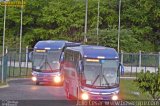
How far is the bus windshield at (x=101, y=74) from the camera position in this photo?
26.0m

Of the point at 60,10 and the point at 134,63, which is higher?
the point at 60,10

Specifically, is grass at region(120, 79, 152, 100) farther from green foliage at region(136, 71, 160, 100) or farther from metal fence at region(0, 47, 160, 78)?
metal fence at region(0, 47, 160, 78)

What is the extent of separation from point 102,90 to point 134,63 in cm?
3551

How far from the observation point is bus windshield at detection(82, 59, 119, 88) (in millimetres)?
26031

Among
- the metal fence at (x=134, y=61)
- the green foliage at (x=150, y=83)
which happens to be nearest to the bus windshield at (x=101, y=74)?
the green foliage at (x=150, y=83)

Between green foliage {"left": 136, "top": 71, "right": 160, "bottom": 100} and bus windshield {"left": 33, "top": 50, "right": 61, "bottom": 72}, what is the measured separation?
17327mm

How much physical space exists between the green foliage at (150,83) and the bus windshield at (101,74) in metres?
4.74

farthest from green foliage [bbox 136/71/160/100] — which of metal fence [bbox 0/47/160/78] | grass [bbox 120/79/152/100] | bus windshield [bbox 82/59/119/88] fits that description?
metal fence [bbox 0/47/160/78]

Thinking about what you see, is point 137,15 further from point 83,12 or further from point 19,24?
point 19,24

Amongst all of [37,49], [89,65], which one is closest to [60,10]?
[37,49]

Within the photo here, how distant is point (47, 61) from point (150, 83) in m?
18.2

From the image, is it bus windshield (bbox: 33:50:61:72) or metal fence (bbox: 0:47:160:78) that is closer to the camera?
bus windshield (bbox: 33:50:61:72)

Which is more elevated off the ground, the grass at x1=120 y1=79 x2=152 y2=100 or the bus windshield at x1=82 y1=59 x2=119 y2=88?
the bus windshield at x1=82 y1=59 x2=119 y2=88

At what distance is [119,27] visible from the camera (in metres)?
71.9
